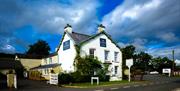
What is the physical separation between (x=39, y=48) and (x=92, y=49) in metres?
50.9

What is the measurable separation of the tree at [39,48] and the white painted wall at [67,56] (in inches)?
1747

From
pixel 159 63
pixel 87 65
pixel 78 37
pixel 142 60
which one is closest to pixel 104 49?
pixel 78 37

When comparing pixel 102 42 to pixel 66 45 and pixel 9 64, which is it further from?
pixel 9 64

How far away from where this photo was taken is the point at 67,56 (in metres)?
40.2

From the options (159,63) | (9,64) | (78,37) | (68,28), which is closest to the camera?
(78,37)

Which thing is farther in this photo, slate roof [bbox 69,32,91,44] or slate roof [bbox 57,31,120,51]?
slate roof [bbox 69,32,91,44]

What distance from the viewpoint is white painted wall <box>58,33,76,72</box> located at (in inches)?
1521

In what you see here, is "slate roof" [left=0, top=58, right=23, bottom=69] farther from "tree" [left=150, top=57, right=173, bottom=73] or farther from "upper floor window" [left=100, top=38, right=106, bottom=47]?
"tree" [left=150, top=57, right=173, bottom=73]

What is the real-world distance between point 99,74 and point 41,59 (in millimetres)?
25913

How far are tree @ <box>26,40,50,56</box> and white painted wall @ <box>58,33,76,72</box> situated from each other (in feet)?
146

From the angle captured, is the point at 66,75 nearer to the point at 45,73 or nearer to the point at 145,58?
the point at 45,73

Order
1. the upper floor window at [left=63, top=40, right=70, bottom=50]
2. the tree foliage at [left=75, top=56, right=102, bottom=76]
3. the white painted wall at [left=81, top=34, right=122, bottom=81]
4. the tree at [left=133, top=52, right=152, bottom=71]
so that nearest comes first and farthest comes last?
the tree foliage at [left=75, top=56, right=102, bottom=76]
the white painted wall at [left=81, top=34, right=122, bottom=81]
the upper floor window at [left=63, top=40, right=70, bottom=50]
the tree at [left=133, top=52, right=152, bottom=71]

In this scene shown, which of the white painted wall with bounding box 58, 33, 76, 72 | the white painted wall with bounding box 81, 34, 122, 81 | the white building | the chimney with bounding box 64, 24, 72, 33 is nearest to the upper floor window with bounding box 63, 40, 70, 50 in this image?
the white building

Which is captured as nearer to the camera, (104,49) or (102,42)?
(104,49)
